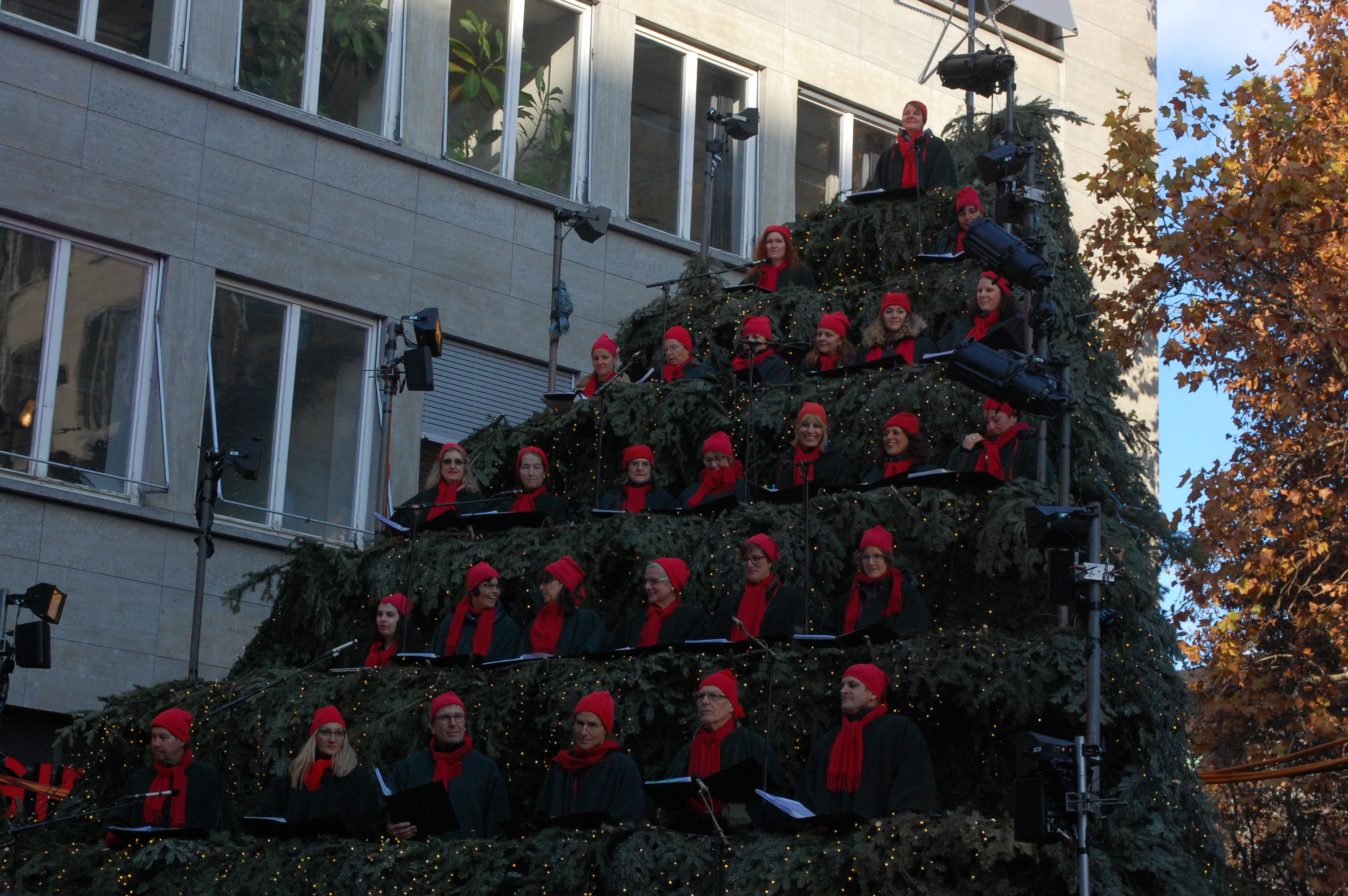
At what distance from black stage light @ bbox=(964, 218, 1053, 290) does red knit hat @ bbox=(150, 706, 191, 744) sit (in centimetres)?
550

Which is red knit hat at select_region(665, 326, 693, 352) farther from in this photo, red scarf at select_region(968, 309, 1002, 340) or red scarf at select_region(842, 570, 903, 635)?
red scarf at select_region(842, 570, 903, 635)

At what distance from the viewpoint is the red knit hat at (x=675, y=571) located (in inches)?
435

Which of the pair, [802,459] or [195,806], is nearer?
[195,806]

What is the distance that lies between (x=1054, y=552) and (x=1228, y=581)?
11.3 metres

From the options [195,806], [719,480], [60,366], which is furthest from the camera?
[60,366]

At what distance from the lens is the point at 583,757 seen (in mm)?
9867

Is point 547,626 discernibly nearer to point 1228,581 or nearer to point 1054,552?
point 1054,552

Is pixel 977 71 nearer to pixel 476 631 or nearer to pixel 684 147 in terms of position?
pixel 476 631

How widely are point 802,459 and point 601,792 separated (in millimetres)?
3132

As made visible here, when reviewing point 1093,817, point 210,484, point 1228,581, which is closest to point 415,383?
point 210,484

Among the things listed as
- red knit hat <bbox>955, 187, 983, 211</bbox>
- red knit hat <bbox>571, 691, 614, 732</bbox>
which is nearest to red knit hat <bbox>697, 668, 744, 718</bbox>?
red knit hat <bbox>571, 691, 614, 732</bbox>

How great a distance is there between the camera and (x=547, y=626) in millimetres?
11547

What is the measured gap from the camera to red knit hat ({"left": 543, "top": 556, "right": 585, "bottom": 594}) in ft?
37.2

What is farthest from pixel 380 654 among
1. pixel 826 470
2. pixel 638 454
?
pixel 826 470
